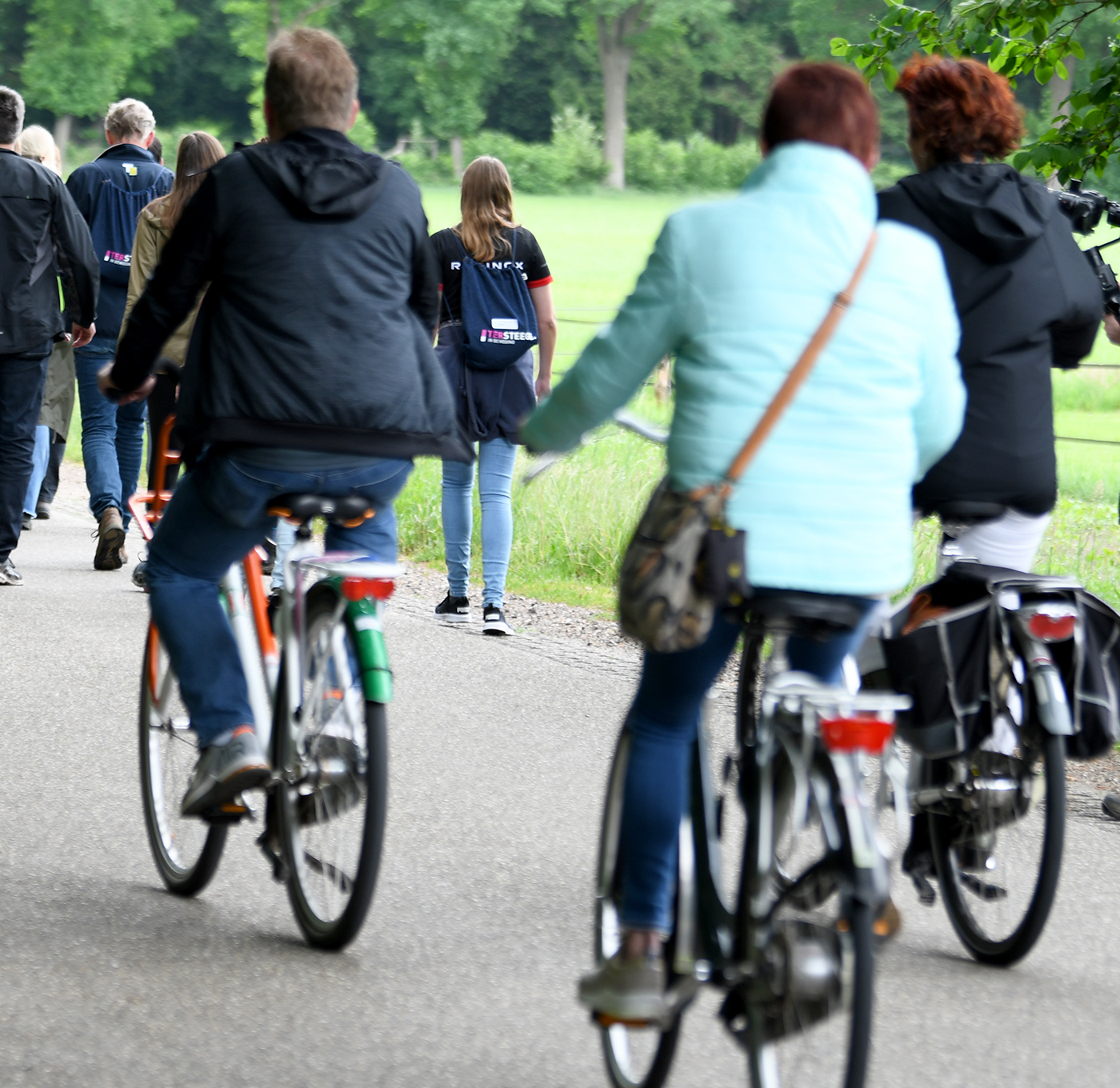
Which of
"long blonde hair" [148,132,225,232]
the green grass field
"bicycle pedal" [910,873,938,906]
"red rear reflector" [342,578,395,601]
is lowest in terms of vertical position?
the green grass field

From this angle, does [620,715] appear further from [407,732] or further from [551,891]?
[551,891]

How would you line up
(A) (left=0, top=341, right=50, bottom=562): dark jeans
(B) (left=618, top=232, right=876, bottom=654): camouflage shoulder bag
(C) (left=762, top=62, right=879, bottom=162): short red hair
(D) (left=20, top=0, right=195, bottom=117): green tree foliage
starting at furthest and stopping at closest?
(D) (left=20, top=0, right=195, bottom=117): green tree foliage < (A) (left=0, top=341, right=50, bottom=562): dark jeans < (C) (left=762, top=62, right=879, bottom=162): short red hair < (B) (left=618, top=232, right=876, bottom=654): camouflage shoulder bag

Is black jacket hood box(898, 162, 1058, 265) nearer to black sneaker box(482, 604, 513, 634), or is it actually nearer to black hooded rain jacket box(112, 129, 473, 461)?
black hooded rain jacket box(112, 129, 473, 461)

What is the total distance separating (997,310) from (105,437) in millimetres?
6793

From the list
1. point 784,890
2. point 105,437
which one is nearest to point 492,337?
point 105,437

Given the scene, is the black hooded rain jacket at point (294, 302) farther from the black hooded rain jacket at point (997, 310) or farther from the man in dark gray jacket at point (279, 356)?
the black hooded rain jacket at point (997, 310)

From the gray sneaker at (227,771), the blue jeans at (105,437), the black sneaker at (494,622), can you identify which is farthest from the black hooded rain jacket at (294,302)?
the blue jeans at (105,437)

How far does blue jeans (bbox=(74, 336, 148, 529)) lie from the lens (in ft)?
32.8

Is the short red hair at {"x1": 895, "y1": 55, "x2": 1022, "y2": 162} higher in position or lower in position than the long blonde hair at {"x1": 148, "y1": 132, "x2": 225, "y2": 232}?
higher

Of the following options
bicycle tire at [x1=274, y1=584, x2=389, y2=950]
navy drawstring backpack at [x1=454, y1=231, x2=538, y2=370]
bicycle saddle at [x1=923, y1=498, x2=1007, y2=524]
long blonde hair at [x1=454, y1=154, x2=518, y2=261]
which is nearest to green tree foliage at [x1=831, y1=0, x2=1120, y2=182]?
long blonde hair at [x1=454, y1=154, x2=518, y2=261]

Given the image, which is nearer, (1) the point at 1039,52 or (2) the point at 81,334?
(1) the point at 1039,52

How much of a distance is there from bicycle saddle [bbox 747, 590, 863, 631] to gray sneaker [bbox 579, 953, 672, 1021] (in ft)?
2.19

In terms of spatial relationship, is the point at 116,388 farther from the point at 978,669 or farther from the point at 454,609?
the point at 454,609

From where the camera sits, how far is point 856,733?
290 centimetres
